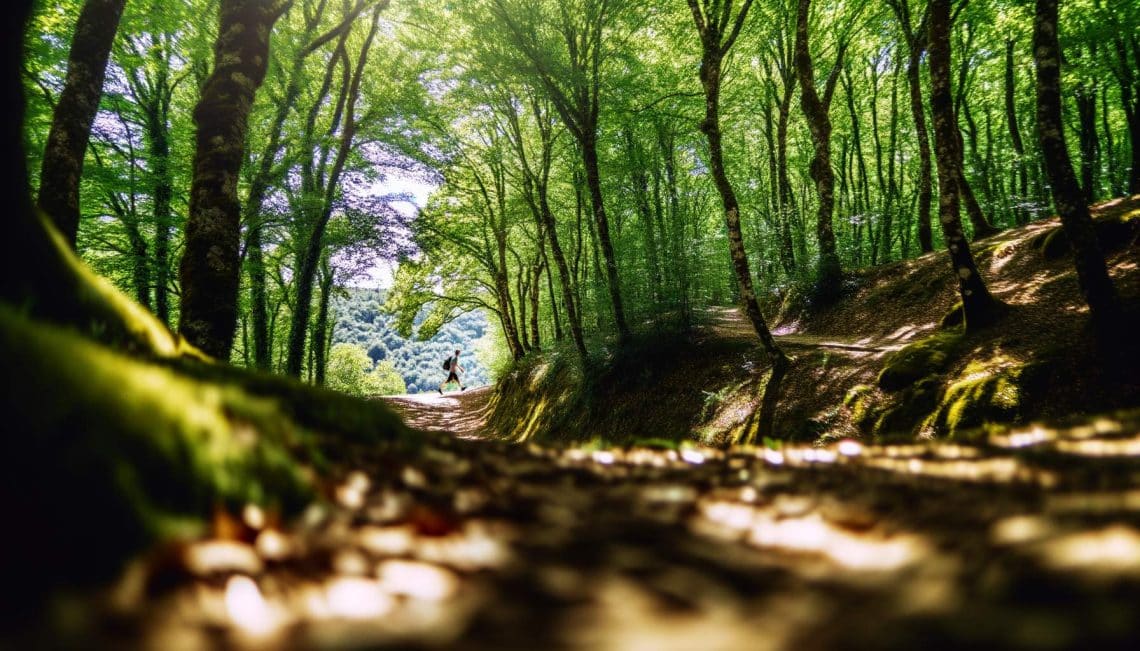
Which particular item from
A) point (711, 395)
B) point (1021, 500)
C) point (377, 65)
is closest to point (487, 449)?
point (1021, 500)

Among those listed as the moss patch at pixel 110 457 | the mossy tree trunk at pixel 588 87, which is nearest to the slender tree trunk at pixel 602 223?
the mossy tree trunk at pixel 588 87

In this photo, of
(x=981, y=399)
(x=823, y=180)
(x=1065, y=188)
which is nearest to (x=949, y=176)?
(x=1065, y=188)

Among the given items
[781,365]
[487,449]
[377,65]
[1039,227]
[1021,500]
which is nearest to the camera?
[1021,500]

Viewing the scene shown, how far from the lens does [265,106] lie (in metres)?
15.2

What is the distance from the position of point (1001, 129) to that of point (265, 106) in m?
32.9

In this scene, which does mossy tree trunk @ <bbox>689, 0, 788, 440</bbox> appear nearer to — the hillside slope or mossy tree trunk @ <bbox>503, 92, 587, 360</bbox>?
the hillside slope

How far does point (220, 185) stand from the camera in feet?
17.6

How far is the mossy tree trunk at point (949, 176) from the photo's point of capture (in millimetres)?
7527

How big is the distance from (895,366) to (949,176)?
3259 millimetres

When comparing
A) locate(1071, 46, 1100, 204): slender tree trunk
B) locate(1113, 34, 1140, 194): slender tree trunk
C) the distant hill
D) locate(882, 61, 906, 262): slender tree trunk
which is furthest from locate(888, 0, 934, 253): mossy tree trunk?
the distant hill

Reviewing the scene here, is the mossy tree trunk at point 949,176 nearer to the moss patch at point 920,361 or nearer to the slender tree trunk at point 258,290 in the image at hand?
the moss patch at point 920,361

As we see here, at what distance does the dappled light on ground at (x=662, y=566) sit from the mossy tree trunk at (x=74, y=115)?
6.81 m

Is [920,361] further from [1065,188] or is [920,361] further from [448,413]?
[448,413]

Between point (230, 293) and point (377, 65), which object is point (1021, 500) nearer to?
point (230, 293)
